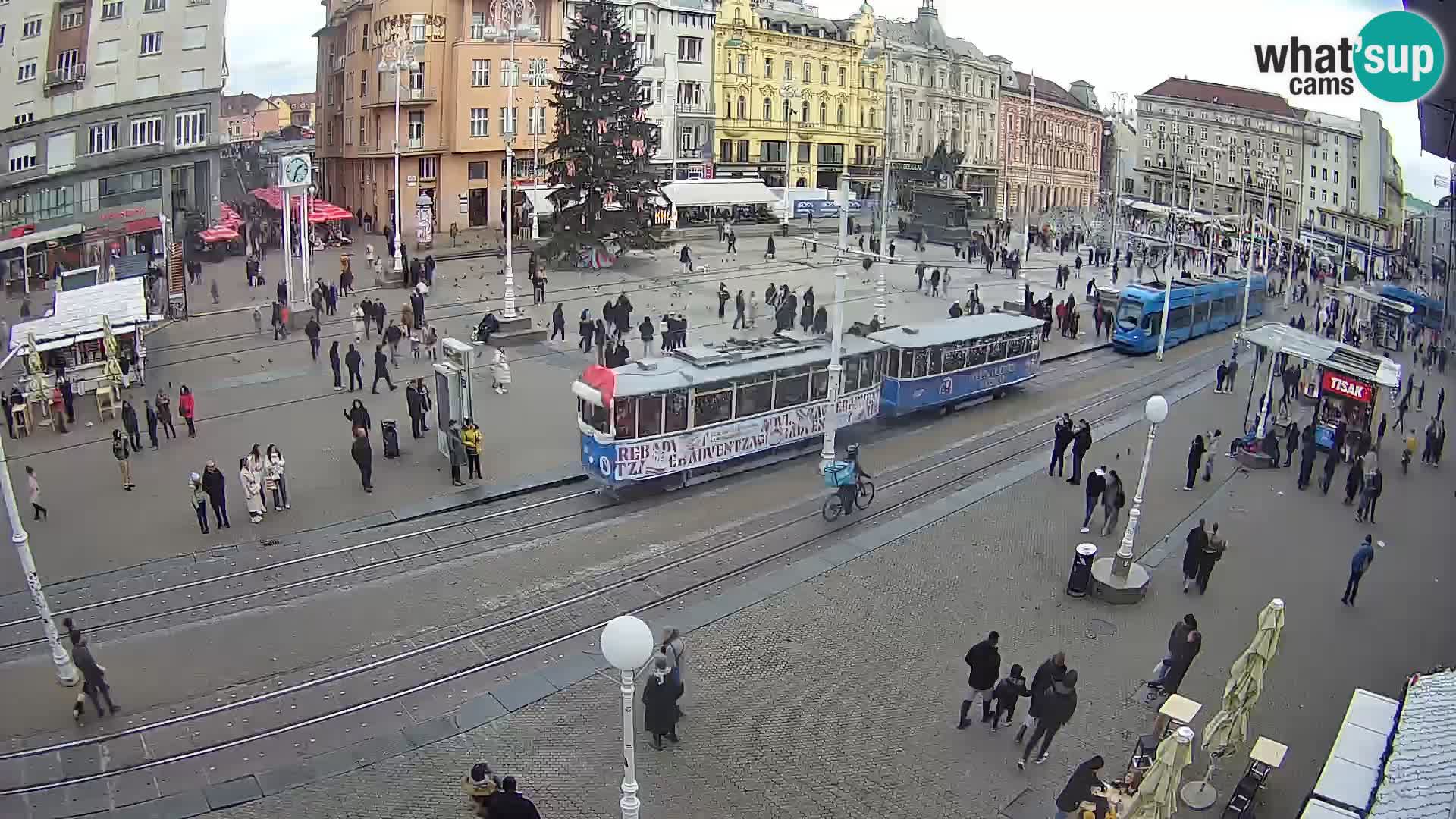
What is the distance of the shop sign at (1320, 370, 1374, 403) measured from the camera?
23781 mm

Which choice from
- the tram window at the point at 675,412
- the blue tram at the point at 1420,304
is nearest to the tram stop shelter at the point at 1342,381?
the blue tram at the point at 1420,304

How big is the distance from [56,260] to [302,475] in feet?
62.5

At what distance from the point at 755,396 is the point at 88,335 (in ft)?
48.5

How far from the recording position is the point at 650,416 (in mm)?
19719

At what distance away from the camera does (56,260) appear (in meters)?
33.9

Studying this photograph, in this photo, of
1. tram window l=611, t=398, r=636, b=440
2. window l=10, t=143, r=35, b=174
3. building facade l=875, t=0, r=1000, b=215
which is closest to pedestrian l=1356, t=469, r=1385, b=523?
tram window l=611, t=398, r=636, b=440

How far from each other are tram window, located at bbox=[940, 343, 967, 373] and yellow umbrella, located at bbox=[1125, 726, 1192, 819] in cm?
1698

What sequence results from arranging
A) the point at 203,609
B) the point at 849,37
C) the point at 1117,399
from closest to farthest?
1. the point at 203,609
2. the point at 1117,399
3. the point at 849,37

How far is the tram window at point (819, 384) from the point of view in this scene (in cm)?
2242

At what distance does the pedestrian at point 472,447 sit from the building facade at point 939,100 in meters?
54.9

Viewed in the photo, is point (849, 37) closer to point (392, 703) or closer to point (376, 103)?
point (376, 103)

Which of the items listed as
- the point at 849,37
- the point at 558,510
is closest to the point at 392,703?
the point at 558,510

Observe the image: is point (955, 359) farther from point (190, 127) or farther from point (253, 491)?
point (190, 127)

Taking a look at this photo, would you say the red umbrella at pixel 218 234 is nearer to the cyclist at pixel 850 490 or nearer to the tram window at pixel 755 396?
the tram window at pixel 755 396
